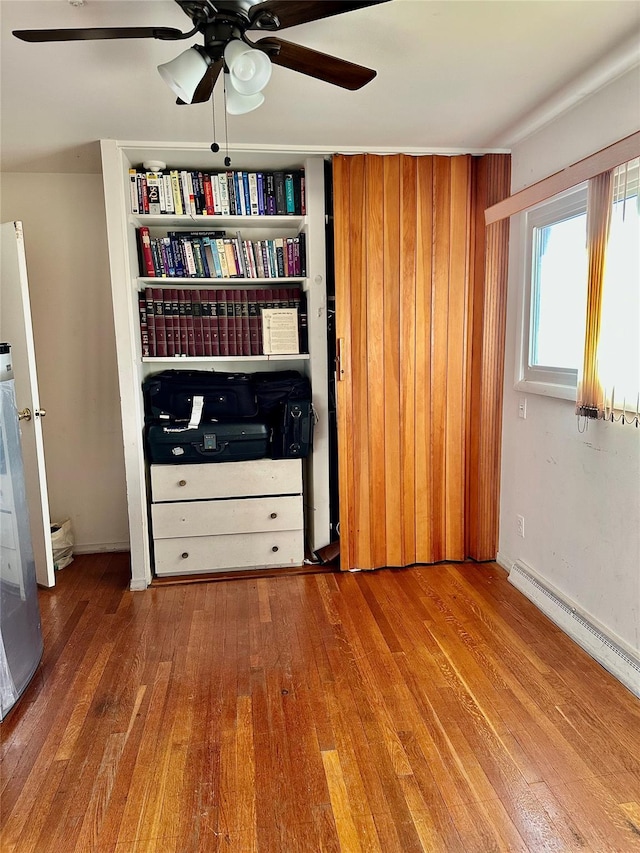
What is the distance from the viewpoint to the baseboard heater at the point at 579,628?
6.79ft

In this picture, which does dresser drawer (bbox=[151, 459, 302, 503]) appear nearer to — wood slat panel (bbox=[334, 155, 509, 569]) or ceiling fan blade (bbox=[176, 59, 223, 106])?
wood slat panel (bbox=[334, 155, 509, 569])

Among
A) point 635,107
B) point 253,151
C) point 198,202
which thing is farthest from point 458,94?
point 198,202

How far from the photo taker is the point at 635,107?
6.46 ft

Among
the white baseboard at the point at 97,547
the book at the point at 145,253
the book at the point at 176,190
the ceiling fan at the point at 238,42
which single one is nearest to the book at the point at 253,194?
the book at the point at 176,190

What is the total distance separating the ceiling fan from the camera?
1.36 m

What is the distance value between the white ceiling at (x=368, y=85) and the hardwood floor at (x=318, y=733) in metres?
2.28

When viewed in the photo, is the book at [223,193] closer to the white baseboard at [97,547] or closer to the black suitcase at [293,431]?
the black suitcase at [293,431]

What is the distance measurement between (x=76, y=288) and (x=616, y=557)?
3.20 m

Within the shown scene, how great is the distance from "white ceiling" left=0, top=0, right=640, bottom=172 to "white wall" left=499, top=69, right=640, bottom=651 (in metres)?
0.14

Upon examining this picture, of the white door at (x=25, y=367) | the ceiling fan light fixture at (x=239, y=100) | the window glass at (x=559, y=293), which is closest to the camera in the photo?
the ceiling fan light fixture at (x=239, y=100)

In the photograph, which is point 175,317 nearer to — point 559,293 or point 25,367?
point 25,367

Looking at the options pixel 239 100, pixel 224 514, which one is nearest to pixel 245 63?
pixel 239 100

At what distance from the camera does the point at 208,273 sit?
304 centimetres

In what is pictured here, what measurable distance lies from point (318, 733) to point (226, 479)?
4.92 ft
